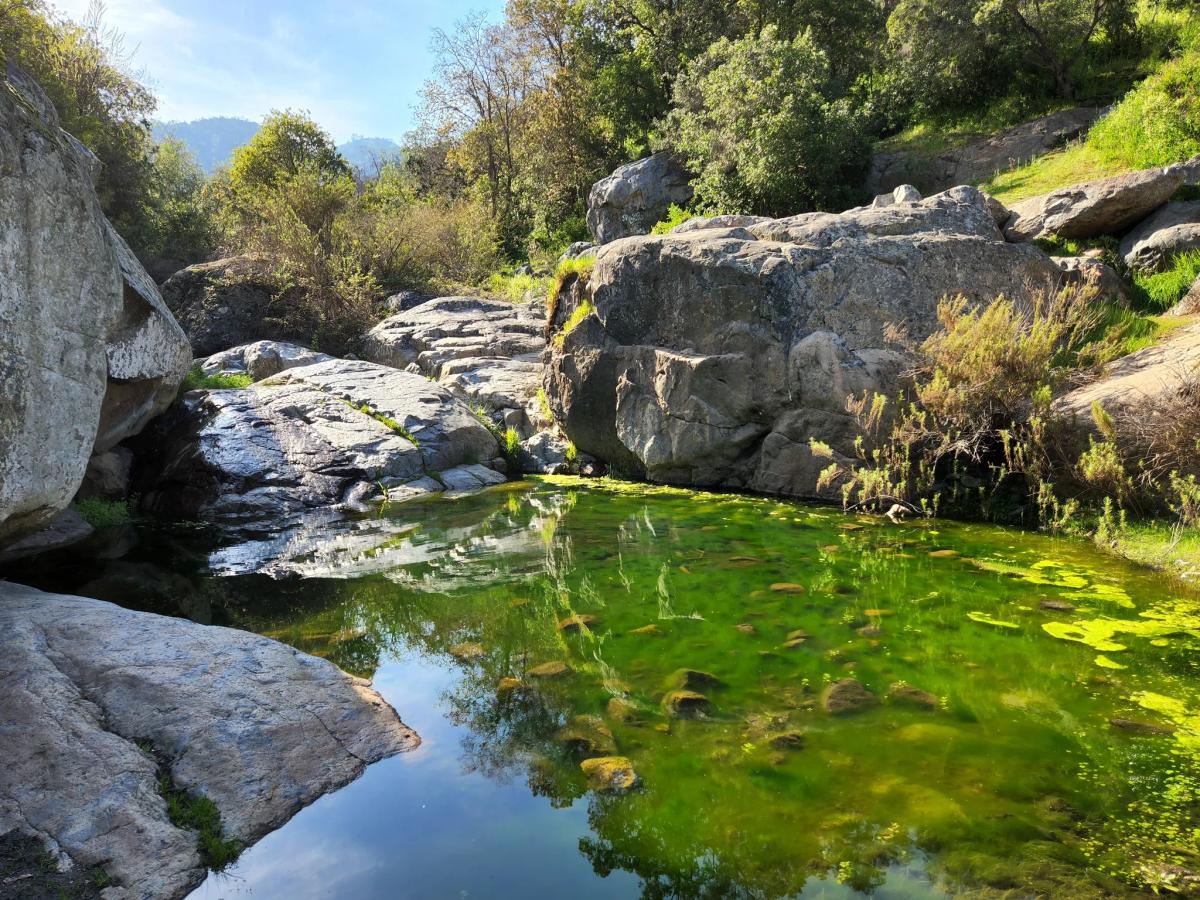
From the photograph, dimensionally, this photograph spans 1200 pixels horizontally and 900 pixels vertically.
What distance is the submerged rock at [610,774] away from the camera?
→ 3.51 m

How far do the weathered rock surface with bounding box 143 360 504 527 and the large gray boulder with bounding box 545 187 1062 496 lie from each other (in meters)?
2.49

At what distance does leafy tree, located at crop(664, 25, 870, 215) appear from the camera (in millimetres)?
17188

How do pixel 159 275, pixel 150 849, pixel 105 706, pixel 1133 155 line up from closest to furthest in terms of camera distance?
pixel 150 849 < pixel 105 706 < pixel 1133 155 < pixel 159 275

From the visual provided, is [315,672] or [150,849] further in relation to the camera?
[315,672]

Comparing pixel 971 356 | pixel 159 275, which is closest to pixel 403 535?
pixel 971 356

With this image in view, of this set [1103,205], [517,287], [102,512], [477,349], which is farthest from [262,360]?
[1103,205]

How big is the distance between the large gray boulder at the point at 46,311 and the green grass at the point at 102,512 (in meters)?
4.96

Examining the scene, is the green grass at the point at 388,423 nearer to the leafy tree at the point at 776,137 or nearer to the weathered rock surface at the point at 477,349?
the weathered rock surface at the point at 477,349

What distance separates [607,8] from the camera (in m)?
27.3

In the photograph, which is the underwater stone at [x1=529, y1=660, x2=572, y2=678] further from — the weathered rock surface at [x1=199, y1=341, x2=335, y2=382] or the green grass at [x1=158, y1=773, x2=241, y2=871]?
the weathered rock surface at [x1=199, y1=341, x2=335, y2=382]

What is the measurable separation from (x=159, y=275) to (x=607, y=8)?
1839cm

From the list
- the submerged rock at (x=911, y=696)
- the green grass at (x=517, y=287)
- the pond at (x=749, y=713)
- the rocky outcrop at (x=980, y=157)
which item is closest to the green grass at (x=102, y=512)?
the pond at (x=749, y=713)

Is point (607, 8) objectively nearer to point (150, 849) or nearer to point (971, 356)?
point (971, 356)

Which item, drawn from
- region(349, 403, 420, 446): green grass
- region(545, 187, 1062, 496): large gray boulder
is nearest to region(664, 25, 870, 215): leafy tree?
region(545, 187, 1062, 496): large gray boulder
